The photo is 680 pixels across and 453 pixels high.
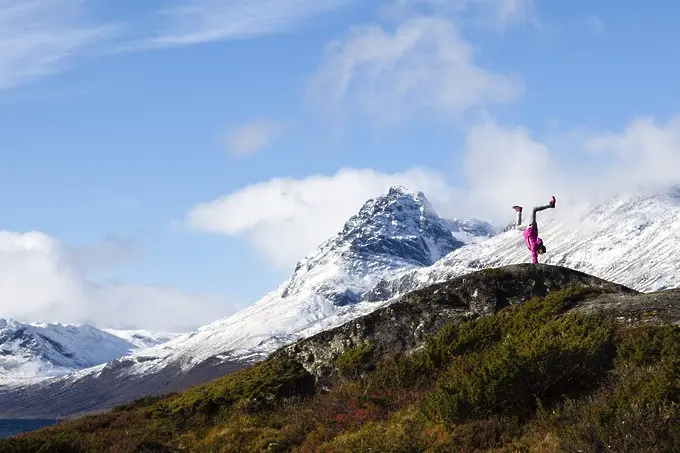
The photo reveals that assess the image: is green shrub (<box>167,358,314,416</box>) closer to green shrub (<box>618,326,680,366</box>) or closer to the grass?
the grass

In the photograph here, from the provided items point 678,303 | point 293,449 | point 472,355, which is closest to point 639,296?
point 678,303

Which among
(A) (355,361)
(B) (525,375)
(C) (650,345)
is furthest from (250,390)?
(C) (650,345)

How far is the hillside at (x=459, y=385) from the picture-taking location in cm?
1792

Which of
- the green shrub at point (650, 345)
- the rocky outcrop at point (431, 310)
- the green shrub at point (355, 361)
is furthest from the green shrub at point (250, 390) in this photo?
the green shrub at point (650, 345)

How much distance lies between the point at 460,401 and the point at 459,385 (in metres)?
0.49

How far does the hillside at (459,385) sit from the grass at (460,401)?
5 centimetres

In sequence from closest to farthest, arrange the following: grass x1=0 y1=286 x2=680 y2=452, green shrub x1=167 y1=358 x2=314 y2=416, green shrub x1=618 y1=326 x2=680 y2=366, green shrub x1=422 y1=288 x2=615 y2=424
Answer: grass x1=0 y1=286 x2=680 y2=452, green shrub x1=422 y1=288 x2=615 y2=424, green shrub x1=618 y1=326 x2=680 y2=366, green shrub x1=167 y1=358 x2=314 y2=416

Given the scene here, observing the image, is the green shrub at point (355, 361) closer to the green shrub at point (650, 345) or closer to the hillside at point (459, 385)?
the hillside at point (459, 385)

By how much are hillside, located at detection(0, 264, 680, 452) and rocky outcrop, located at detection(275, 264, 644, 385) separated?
0.06 meters

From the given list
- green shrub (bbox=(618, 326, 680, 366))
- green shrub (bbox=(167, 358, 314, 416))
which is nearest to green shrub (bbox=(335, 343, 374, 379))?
green shrub (bbox=(167, 358, 314, 416))

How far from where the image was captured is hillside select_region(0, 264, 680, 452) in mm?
17922

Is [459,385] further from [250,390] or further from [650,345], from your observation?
[250,390]

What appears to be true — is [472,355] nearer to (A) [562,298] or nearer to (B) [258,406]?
(A) [562,298]

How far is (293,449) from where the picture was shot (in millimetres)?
21578
